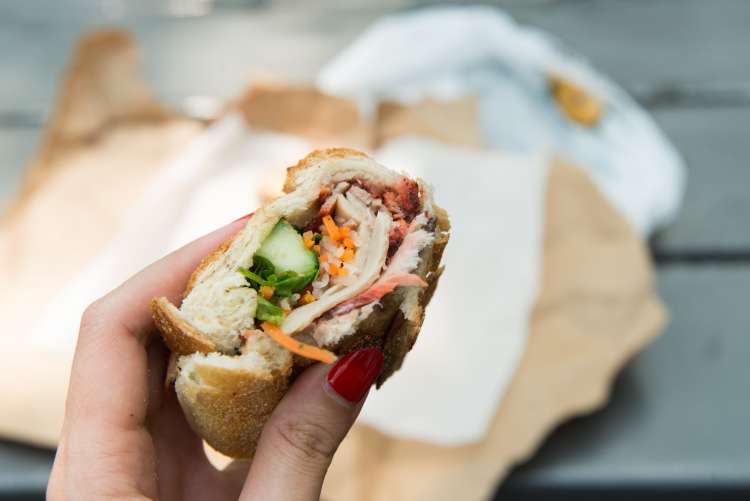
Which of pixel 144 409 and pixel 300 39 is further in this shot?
pixel 300 39

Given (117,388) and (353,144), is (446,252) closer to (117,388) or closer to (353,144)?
(353,144)

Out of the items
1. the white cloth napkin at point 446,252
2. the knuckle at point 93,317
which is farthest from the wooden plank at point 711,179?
the knuckle at point 93,317

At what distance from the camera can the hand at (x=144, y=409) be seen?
3.21 ft

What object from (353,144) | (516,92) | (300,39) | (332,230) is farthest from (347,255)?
(300,39)

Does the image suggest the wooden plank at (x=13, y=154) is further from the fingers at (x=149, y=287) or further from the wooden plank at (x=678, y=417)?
the wooden plank at (x=678, y=417)

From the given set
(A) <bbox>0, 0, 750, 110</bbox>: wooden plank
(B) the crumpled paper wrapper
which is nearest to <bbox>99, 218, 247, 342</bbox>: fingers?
(B) the crumpled paper wrapper

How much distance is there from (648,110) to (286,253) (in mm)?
2039

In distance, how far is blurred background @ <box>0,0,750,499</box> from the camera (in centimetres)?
175

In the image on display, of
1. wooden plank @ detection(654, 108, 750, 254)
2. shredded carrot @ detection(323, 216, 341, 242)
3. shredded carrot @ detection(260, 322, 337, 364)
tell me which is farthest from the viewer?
wooden plank @ detection(654, 108, 750, 254)

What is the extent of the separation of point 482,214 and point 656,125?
88cm

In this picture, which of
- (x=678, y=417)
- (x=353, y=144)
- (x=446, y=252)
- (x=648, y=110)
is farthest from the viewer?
(x=648, y=110)

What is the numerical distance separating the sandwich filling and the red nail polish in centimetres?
3

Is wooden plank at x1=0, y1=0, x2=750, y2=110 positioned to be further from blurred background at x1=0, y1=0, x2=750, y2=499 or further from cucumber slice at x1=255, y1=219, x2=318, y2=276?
cucumber slice at x1=255, y1=219, x2=318, y2=276

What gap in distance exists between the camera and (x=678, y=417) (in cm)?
185
